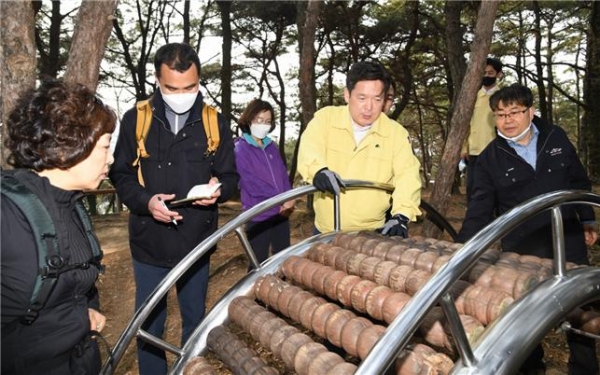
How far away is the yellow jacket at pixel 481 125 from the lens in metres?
5.52

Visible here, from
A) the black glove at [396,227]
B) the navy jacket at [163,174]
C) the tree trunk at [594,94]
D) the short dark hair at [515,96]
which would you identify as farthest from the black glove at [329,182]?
the tree trunk at [594,94]

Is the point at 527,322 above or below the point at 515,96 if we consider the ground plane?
below

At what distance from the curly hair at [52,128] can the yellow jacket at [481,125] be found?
15.8ft

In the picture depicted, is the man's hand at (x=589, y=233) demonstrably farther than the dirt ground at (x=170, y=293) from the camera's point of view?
No

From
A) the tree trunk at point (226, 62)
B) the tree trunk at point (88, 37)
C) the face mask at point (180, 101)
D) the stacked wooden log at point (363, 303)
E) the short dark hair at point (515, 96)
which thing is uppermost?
the tree trunk at point (226, 62)

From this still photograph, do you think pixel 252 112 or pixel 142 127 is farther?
pixel 252 112

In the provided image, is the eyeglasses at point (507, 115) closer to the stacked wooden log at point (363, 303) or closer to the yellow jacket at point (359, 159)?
the yellow jacket at point (359, 159)

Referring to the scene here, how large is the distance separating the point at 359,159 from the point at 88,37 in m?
2.10

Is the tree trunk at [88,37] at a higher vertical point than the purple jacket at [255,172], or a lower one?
higher

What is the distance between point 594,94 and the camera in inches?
375

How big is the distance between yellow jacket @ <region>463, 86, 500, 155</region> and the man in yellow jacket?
2956mm

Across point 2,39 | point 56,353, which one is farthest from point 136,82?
point 56,353

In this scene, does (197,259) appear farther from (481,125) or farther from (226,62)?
(226,62)

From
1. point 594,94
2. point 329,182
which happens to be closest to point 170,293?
point 329,182
